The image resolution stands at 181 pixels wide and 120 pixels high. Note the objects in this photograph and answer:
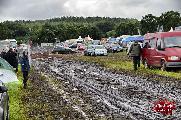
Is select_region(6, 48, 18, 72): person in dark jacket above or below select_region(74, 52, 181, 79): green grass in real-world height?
above

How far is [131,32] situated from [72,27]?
24.3 metres

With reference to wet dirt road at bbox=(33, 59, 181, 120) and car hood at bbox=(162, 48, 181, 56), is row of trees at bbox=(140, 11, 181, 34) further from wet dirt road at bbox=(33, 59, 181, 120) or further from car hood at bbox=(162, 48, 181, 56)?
wet dirt road at bbox=(33, 59, 181, 120)

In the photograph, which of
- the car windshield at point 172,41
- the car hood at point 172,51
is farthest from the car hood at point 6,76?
the car windshield at point 172,41

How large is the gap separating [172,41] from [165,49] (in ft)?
2.12

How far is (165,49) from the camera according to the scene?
991 inches

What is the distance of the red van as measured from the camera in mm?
24609

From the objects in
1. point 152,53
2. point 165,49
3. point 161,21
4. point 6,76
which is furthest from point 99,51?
point 161,21

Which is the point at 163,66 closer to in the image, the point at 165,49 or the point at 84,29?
the point at 165,49

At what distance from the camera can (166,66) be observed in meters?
24.8

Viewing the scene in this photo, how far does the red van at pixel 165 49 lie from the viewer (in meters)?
24.6

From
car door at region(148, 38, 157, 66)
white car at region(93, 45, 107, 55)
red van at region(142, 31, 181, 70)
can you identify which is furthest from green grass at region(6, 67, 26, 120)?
white car at region(93, 45, 107, 55)

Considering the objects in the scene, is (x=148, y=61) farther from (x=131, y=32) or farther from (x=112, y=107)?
(x=131, y=32)

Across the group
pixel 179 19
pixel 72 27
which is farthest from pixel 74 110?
pixel 72 27

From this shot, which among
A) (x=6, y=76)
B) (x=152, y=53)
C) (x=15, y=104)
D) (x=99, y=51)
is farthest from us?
(x=99, y=51)
